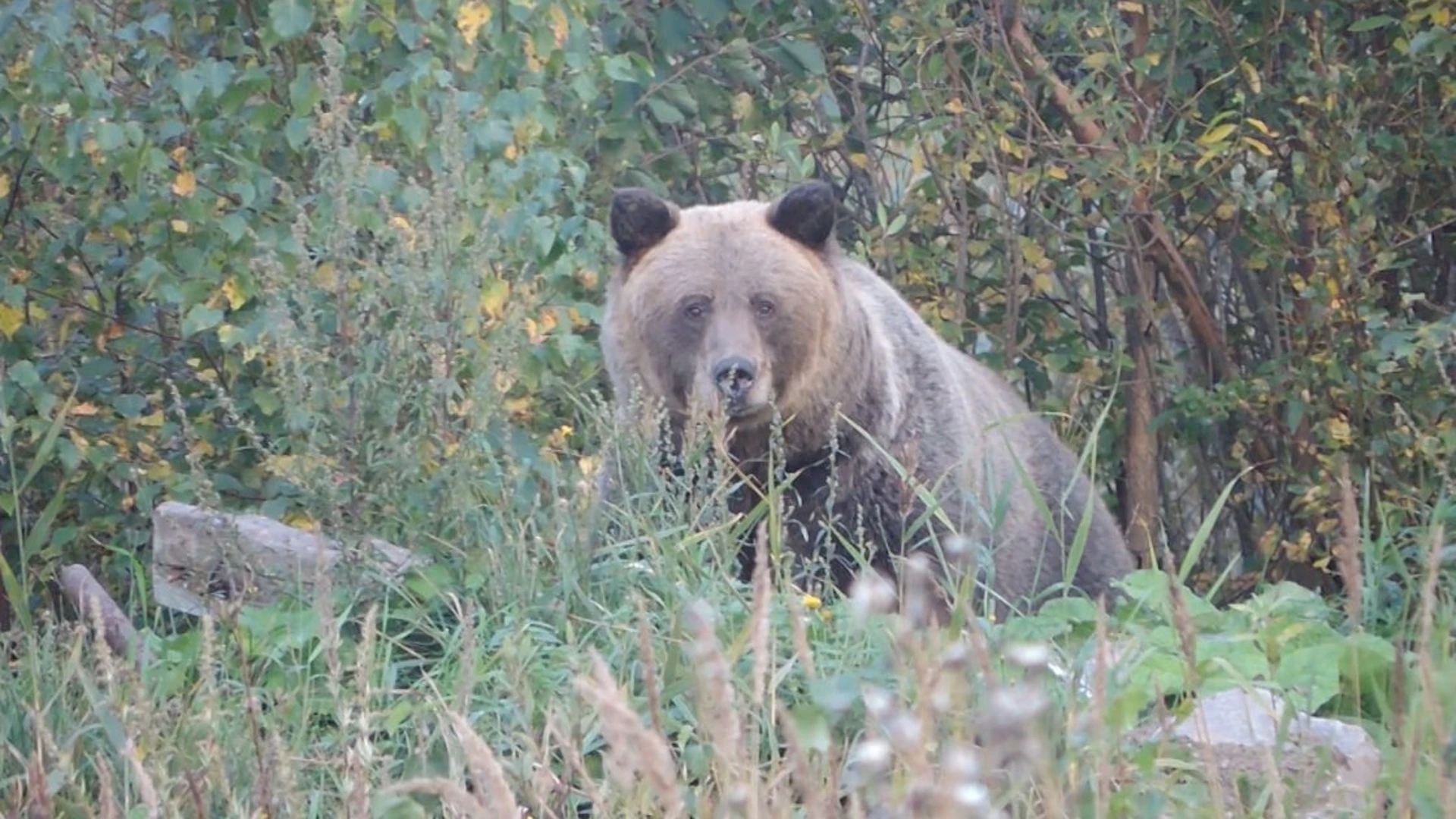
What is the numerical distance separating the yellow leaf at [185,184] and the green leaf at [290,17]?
0.62m

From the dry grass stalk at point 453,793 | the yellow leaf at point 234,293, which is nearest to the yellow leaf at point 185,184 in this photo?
the yellow leaf at point 234,293

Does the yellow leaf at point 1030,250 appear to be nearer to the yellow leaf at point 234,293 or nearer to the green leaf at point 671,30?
the green leaf at point 671,30

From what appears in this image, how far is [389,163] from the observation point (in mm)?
5844

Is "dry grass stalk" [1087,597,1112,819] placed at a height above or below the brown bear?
above

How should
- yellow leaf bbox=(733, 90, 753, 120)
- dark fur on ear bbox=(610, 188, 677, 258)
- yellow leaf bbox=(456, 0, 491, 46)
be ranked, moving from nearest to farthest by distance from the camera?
1. yellow leaf bbox=(456, 0, 491, 46)
2. dark fur on ear bbox=(610, 188, 677, 258)
3. yellow leaf bbox=(733, 90, 753, 120)

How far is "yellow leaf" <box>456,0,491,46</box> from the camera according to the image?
5207 mm

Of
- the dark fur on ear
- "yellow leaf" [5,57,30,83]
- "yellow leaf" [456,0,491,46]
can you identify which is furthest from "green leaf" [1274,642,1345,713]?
"yellow leaf" [5,57,30,83]

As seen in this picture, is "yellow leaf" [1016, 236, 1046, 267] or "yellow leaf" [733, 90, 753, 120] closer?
"yellow leaf" [733, 90, 753, 120]

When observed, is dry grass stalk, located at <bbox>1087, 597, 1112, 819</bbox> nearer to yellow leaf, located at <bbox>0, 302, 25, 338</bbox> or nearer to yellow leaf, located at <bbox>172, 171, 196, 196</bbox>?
yellow leaf, located at <bbox>172, 171, 196, 196</bbox>

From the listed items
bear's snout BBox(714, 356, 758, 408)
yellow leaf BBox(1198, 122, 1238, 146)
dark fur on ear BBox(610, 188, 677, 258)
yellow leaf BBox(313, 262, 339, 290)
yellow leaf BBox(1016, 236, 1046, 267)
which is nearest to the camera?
yellow leaf BBox(313, 262, 339, 290)

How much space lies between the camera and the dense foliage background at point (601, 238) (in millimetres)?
4512

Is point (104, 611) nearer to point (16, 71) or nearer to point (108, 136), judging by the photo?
point (108, 136)

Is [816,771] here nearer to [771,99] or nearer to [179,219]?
[179,219]

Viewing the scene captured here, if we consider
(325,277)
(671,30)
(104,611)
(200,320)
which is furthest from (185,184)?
(671,30)
